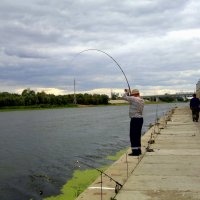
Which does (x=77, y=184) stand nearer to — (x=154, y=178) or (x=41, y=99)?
(x=154, y=178)

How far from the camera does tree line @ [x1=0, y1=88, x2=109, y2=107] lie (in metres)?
129

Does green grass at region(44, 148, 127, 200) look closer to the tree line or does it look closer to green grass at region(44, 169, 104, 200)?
green grass at region(44, 169, 104, 200)

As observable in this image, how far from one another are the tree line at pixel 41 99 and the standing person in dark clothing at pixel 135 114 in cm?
11686

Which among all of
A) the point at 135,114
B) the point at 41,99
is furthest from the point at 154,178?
the point at 41,99

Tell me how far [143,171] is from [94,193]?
2271 millimetres

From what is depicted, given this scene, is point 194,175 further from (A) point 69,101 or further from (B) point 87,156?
(A) point 69,101

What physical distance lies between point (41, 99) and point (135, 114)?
12713 centimetres

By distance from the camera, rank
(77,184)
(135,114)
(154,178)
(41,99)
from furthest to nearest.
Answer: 1. (41,99)
2. (77,184)
3. (135,114)
4. (154,178)

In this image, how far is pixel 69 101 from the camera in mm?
147625

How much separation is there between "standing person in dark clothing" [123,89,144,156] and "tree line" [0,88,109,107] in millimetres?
116857

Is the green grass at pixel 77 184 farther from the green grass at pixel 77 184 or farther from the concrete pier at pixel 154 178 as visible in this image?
the concrete pier at pixel 154 178

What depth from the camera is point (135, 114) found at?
1248 cm

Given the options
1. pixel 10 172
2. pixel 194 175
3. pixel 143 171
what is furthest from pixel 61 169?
pixel 194 175

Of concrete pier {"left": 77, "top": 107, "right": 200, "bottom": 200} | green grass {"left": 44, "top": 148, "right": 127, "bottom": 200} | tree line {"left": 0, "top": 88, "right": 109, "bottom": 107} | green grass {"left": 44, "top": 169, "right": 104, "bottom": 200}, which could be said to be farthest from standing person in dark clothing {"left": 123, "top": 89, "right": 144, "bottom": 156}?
tree line {"left": 0, "top": 88, "right": 109, "bottom": 107}
